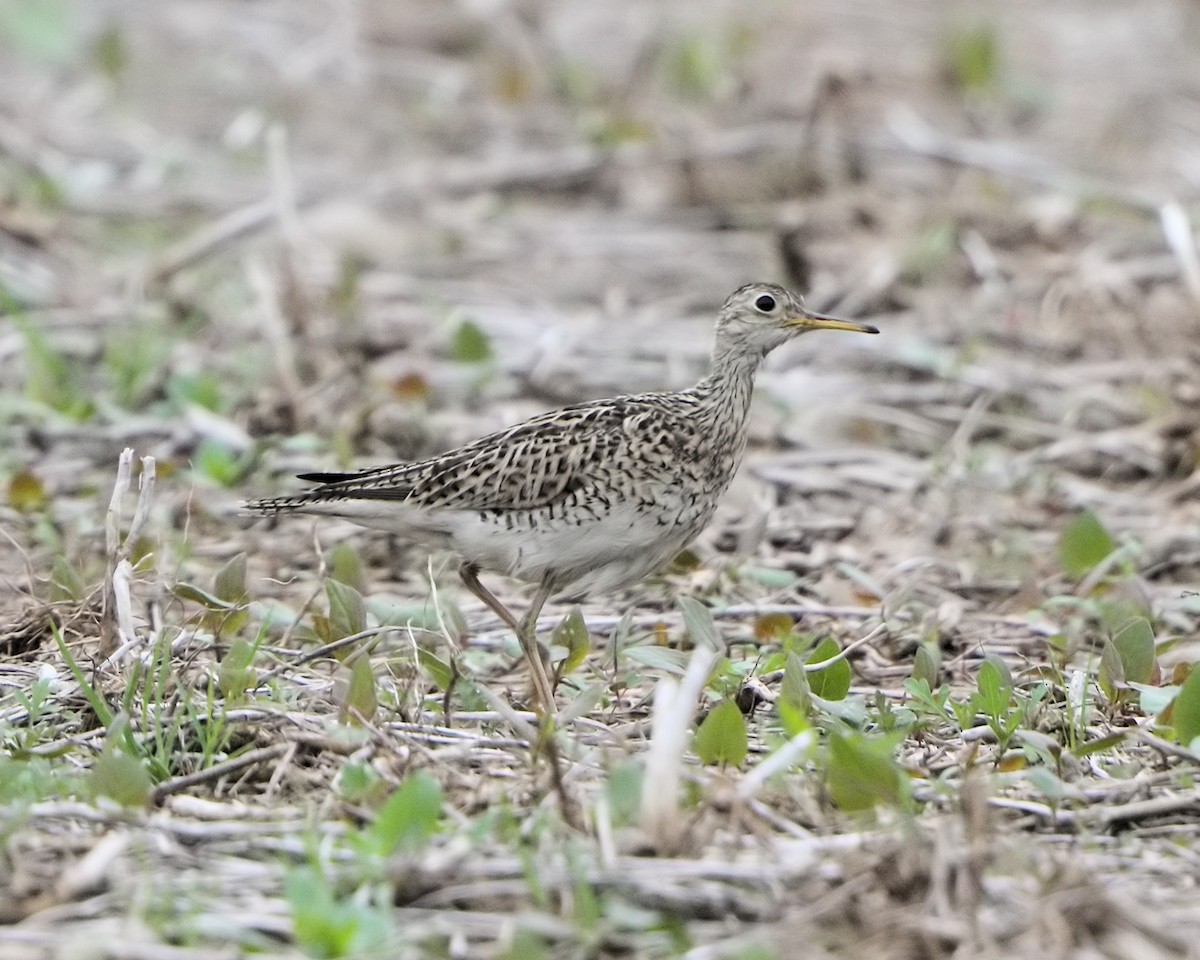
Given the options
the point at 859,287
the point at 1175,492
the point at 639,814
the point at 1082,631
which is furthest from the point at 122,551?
the point at 859,287

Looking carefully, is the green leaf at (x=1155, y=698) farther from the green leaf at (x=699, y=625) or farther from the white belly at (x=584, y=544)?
the white belly at (x=584, y=544)

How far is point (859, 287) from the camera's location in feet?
32.4

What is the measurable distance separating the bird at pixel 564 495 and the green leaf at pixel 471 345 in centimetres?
249

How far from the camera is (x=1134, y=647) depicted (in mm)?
5637

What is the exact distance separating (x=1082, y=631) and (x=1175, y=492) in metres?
1.63

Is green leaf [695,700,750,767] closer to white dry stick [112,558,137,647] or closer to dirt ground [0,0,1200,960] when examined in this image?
dirt ground [0,0,1200,960]

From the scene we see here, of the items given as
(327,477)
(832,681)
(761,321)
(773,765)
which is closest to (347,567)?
(327,477)

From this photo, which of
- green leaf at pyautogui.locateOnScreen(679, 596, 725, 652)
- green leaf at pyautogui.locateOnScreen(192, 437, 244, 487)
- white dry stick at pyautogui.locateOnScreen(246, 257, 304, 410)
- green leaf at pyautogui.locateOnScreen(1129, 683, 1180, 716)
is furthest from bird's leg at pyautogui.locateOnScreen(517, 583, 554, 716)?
white dry stick at pyautogui.locateOnScreen(246, 257, 304, 410)

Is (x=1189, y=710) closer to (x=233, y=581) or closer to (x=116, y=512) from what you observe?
(x=233, y=581)

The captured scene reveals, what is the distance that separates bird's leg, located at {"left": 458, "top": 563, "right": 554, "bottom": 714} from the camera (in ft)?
18.4

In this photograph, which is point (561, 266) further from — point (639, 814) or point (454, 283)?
point (639, 814)

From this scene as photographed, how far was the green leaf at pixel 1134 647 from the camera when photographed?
5.62m

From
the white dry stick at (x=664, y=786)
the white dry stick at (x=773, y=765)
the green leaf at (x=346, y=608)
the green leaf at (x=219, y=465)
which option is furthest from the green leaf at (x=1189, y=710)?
the green leaf at (x=219, y=465)

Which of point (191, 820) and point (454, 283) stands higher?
point (454, 283)
